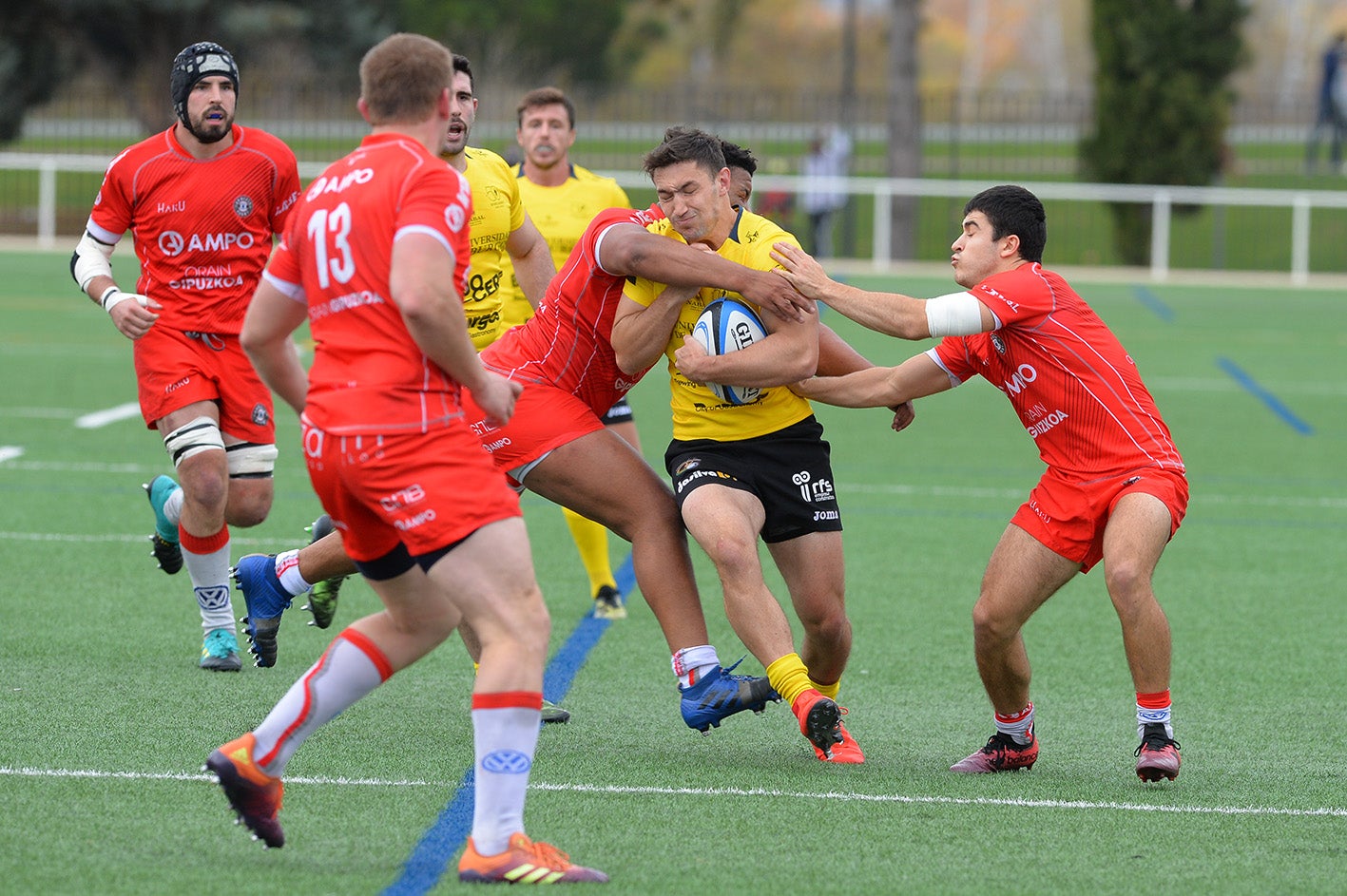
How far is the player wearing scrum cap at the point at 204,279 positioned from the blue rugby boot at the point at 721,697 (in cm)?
213

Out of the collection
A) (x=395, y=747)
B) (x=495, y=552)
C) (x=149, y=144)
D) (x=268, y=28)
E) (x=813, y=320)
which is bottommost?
(x=395, y=747)

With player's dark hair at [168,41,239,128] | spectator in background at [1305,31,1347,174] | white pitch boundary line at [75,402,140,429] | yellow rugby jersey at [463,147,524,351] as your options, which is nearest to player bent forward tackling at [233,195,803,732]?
yellow rugby jersey at [463,147,524,351]

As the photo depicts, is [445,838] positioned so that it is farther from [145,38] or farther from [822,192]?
[145,38]

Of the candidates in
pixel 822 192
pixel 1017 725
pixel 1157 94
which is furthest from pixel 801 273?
pixel 1157 94

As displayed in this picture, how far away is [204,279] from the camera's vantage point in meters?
6.66

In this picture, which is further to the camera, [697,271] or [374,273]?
[697,271]

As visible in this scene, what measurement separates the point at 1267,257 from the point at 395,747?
29397 millimetres

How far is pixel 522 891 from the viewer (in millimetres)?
4066

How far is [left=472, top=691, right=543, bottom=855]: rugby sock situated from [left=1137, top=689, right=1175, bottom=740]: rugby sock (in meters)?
2.14

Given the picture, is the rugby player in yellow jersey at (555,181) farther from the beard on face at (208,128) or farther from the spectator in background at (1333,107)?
the spectator in background at (1333,107)

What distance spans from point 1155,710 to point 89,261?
424 cm

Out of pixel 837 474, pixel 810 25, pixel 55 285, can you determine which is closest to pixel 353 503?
pixel 837 474

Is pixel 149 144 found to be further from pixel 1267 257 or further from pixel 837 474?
pixel 1267 257

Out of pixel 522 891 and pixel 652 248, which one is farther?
pixel 652 248
